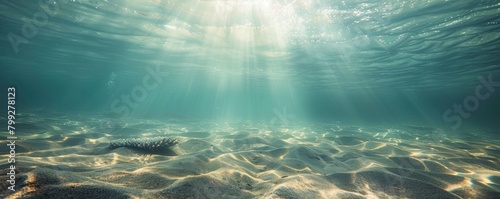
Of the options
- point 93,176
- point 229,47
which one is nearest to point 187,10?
point 229,47

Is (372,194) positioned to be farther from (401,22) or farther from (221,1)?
(401,22)

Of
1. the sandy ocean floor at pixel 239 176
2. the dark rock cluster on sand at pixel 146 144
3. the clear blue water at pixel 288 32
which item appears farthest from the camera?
the clear blue water at pixel 288 32

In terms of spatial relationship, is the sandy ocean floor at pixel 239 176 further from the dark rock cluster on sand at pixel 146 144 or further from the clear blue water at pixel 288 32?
the clear blue water at pixel 288 32

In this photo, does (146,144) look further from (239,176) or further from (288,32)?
(288,32)

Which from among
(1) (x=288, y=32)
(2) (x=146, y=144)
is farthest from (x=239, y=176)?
(1) (x=288, y=32)

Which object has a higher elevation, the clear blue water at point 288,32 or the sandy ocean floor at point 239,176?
the clear blue water at point 288,32

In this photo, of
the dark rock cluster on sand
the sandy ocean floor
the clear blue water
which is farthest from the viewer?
the clear blue water

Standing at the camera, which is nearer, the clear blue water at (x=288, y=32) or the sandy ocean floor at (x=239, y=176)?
the sandy ocean floor at (x=239, y=176)

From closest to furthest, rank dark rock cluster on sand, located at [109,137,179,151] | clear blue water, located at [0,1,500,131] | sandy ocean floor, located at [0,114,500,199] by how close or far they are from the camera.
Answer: sandy ocean floor, located at [0,114,500,199]
dark rock cluster on sand, located at [109,137,179,151]
clear blue water, located at [0,1,500,131]

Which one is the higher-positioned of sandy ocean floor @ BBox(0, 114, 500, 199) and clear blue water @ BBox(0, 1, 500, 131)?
clear blue water @ BBox(0, 1, 500, 131)

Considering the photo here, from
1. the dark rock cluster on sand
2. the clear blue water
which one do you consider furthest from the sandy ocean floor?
the clear blue water

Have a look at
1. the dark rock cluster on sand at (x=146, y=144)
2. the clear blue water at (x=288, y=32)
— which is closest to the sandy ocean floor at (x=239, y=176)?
the dark rock cluster on sand at (x=146, y=144)

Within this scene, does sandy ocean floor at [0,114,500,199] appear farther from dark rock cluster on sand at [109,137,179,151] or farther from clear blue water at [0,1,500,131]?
clear blue water at [0,1,500,131]

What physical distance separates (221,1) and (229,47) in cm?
1036
